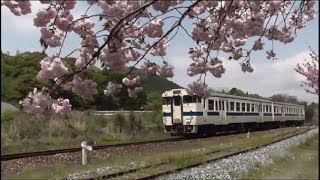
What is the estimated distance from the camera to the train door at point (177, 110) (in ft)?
83.8

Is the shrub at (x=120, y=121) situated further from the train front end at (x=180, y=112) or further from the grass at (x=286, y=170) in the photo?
the grass at (x=286, y=170)

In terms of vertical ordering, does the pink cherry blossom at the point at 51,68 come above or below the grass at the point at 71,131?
above

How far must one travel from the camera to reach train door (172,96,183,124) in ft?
83.8

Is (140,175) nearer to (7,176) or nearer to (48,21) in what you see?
(7,176)

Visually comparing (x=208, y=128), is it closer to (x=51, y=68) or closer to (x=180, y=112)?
(x=180, y=112)

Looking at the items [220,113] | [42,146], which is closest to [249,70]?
[42,146]

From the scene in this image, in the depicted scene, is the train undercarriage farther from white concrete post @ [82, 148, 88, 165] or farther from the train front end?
white concrete post @ [82, 148, 88, 165]

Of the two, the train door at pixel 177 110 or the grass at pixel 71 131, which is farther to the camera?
the train door at pixel 177 110

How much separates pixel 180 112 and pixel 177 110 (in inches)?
10.0

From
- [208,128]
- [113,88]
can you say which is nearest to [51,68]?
[113,88]

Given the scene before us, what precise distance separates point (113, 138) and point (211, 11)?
1948cm

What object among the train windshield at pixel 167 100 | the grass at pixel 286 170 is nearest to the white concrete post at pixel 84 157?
the grass at pixel 286 170

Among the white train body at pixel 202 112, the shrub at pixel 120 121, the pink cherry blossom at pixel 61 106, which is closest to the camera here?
the pink cherry blossom at pixel 61 106

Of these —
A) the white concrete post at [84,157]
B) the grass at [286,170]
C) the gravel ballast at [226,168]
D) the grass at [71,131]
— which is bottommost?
the grass at [286,170]
